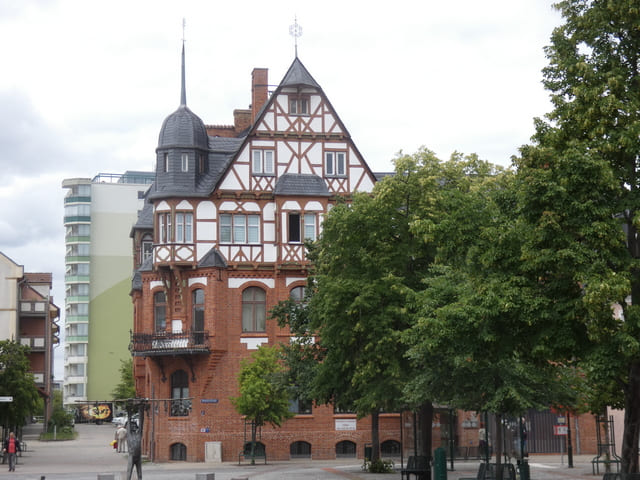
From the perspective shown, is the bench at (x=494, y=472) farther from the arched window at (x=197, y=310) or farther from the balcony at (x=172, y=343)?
the arched window at (x=197, y=310)

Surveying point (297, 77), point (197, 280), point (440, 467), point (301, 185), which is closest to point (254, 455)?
point (197, 280)

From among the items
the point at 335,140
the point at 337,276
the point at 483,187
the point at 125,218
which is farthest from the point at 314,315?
the point at 125,218

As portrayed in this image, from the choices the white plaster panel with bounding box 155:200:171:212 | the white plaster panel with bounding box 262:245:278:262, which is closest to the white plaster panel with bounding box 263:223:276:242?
the white plaster panel with bounding box 262:245:278:262

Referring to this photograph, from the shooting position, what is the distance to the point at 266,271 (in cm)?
5066

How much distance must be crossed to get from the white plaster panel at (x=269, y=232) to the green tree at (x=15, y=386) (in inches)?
551

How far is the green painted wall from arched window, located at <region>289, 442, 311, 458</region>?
7526 centimetres

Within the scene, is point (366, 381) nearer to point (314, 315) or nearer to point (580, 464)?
point (314, 315)

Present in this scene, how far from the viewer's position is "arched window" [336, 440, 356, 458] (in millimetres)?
50312

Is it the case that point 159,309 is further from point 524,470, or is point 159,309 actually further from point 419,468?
point 524,470

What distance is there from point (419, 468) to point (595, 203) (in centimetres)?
1161

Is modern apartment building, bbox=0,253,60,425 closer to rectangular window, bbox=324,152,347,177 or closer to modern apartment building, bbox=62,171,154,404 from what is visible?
rectangular window, bbox=324,152,347,177

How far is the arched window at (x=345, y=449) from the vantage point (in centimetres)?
5031

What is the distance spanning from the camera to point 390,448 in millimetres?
50938

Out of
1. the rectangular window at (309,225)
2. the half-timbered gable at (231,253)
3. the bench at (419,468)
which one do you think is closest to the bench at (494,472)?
the bench at (419,468)
